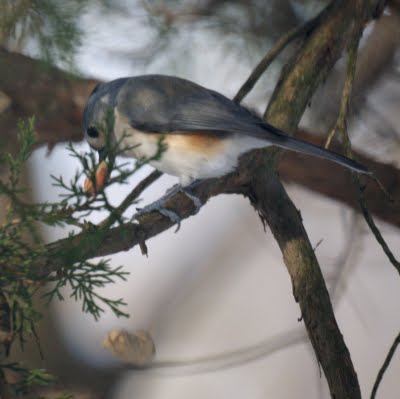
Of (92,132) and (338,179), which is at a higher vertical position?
(338,179)

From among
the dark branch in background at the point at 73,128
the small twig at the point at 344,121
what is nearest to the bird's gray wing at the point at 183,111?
the small twig at the point at 344,121

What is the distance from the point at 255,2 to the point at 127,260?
2.25ft

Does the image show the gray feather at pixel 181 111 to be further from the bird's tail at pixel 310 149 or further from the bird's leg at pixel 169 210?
the bird's leg at pixel 169 210

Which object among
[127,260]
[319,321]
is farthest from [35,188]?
[319,321]

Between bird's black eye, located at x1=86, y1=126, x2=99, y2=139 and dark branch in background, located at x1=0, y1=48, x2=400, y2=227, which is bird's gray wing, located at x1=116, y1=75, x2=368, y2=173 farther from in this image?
dark branch in background, located at x1=0, y1=48, x2=400, y2=227

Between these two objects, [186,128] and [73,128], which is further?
[73,128]

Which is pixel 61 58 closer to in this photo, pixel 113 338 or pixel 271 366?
pixel 113 338

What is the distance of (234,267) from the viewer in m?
1.60

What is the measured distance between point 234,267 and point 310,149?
0.78 meters

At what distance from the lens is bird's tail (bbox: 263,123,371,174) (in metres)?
0.82

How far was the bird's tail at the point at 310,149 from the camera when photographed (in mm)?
Result: 822

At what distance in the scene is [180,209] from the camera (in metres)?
0.96

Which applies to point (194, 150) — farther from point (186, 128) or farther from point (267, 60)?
point (267, 60)

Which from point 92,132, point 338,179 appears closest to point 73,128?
point 92,132
